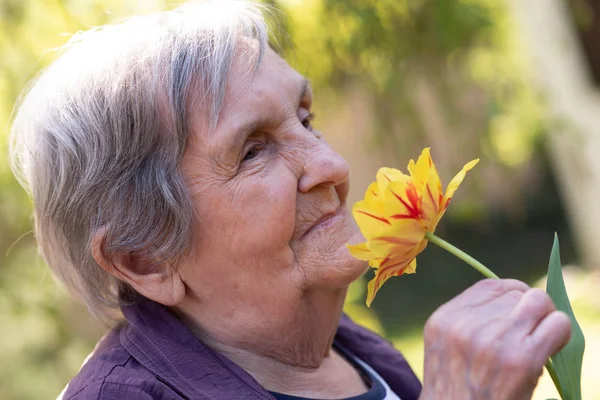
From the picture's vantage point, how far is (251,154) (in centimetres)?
173

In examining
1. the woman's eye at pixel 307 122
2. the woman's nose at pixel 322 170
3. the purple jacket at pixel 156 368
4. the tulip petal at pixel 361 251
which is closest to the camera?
the tulip petal at pixel 361 251

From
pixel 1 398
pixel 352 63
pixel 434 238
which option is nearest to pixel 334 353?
pixel 434 238

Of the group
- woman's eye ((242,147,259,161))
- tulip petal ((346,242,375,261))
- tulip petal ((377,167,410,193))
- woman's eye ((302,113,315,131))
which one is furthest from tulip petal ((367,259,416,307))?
woman's eye ((302,113,315,131))

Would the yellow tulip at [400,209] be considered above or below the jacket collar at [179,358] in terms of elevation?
above

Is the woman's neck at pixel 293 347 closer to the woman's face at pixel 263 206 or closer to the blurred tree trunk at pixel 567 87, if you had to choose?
the woman's face at pixel 263 206

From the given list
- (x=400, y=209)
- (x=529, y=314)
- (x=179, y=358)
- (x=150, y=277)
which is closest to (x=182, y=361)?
(x=179, y=358)

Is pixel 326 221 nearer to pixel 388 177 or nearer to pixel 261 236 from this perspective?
pixel 261 236

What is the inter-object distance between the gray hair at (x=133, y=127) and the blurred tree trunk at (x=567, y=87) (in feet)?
15.7

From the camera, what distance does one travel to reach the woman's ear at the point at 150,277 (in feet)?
5.75

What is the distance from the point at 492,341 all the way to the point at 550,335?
9cm

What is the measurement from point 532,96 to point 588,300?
1.65m

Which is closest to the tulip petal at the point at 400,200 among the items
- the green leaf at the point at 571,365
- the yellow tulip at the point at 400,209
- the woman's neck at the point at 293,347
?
the yellow tulip at the point at 400,209

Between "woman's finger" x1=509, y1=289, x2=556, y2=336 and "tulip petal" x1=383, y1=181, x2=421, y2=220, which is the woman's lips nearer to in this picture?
"tulip petal" x1=383, y1=181, x2=421, y2=220

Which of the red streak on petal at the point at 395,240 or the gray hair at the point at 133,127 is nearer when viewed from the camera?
the red streak on petal at the point at 395,240
